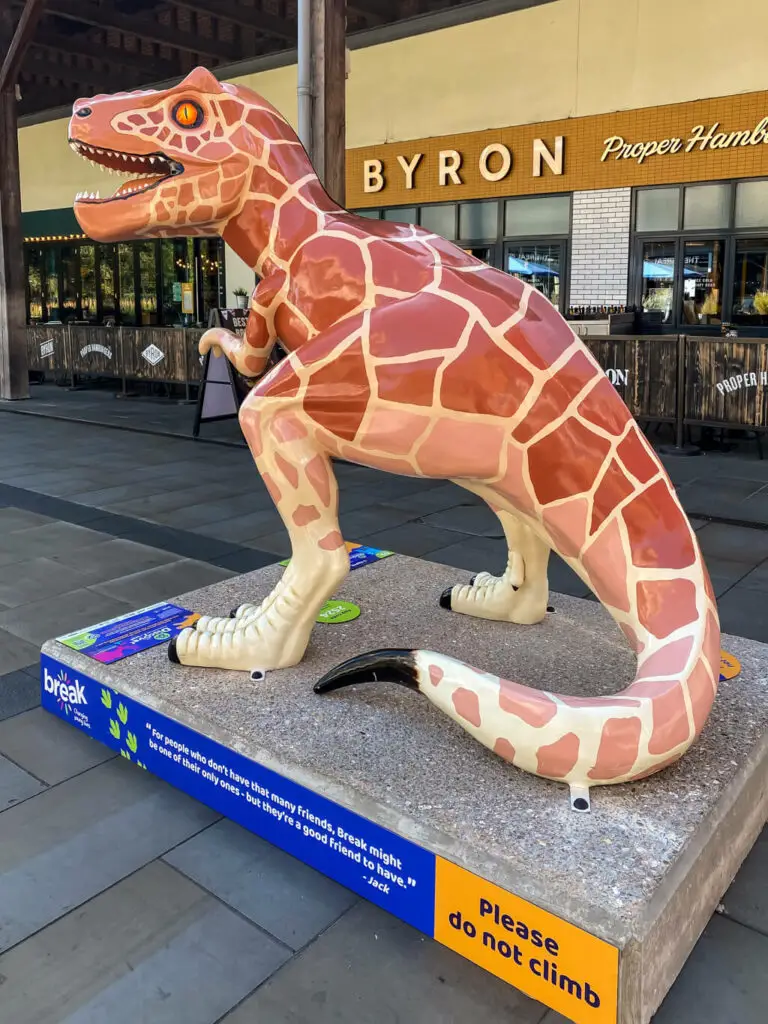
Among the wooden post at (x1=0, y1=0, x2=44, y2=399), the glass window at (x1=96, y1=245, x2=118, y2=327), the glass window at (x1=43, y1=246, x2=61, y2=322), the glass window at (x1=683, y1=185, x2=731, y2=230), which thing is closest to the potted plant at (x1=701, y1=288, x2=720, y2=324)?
the glass window at (x1=683, y1=185, x2=731, y2=230)

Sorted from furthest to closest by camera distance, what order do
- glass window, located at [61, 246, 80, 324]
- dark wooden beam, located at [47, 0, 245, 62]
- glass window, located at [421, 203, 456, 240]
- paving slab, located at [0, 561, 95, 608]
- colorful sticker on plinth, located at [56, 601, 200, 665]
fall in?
1. glass window, located at [61, 246, 80, 324]
2. glass window, located at [421, 203, 456, 240]
3. dark wooden beam, located at [47, 0, 245, 62]
4. paving slab, located at [0, 561, 95, 608]
5. colorful sticker on plinth, located at [56, 601, 200, 665]

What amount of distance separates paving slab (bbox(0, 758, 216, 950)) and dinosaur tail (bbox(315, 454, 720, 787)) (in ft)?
2.34

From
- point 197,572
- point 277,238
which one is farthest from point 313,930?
point 197,572

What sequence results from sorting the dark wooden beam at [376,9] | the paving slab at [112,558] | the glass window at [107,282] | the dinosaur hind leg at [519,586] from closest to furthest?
the dinosaur hind leg at [519,586] → the paving slab at [112,558] → the dark wooden beam at [376,9] → the glass window at [107,282]

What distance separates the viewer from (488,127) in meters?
12.9

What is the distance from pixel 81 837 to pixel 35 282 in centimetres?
2026

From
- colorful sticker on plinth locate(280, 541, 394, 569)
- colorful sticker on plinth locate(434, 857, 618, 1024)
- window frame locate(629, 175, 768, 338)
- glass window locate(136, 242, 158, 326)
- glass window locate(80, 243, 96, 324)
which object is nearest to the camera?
colorful sticker on plinth locate(434, 857, 618, 1024)

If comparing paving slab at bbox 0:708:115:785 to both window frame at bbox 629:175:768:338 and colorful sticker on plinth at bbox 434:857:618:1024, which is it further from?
window frame at bbox 629:175:768:338

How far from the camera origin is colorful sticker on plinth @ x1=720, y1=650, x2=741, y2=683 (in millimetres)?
2996

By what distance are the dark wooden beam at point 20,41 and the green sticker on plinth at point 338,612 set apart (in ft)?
34.1

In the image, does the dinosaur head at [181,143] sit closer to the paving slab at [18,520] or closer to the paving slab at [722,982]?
the paving slab at [722,982]

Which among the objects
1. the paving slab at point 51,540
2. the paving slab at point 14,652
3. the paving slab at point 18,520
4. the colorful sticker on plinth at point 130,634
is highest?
the colorful sticker on plinth at point 130,634

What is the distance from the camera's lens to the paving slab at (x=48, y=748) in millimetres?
2928

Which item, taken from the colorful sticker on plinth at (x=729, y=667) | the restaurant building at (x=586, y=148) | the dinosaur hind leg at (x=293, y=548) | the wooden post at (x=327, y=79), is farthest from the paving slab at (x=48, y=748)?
the restaurant building at (x=586, y=148)
